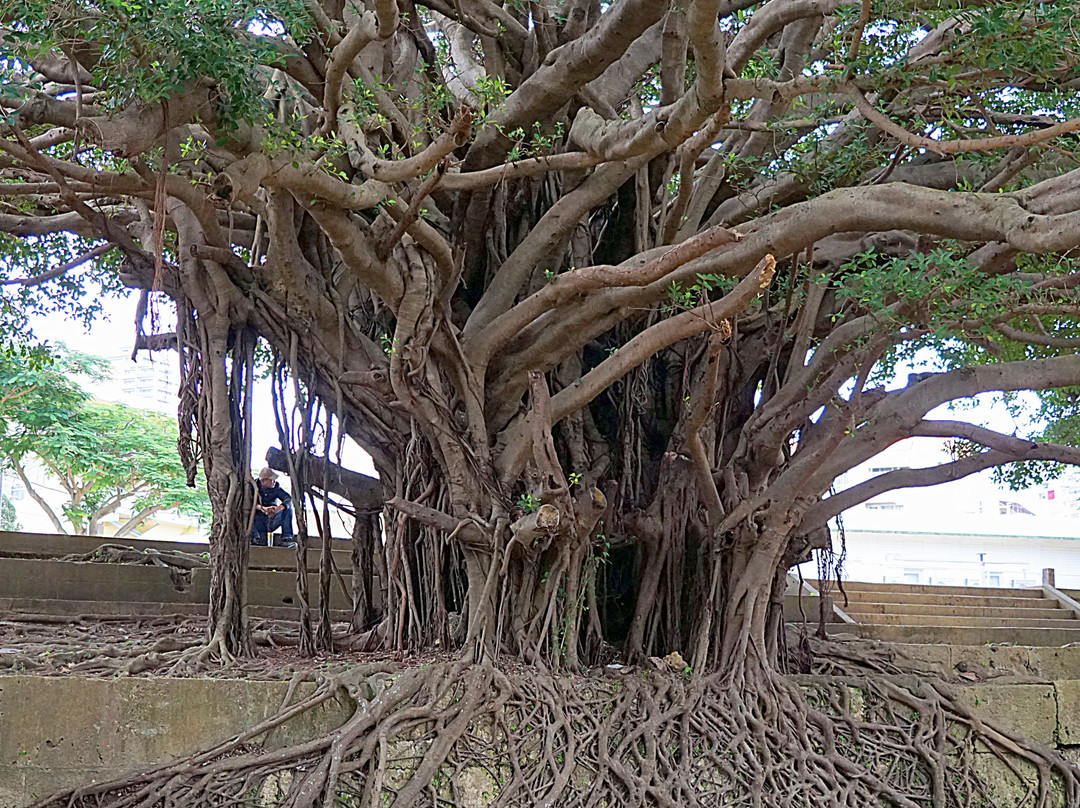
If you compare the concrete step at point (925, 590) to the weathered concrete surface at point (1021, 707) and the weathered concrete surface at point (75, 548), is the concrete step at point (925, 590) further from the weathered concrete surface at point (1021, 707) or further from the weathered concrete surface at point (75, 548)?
the weathered concrete surface at point (75, 548)

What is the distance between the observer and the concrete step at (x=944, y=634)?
26.1 feet

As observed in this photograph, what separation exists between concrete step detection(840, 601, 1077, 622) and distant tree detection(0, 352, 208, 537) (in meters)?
9.40

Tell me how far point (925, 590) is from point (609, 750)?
618cm

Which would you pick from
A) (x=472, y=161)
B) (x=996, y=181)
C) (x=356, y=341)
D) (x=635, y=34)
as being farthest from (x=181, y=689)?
(x=996, y=181)

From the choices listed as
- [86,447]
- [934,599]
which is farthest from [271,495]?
[86,447]

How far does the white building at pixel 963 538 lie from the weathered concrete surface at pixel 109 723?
18330 mm

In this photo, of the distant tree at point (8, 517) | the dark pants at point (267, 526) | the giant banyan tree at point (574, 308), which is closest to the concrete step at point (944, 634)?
the giant banyan tree at point (574, 308)

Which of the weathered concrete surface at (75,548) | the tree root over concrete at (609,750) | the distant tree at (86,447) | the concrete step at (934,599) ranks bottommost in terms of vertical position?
the tree root over concrete at (609,750)

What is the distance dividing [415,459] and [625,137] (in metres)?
2.33

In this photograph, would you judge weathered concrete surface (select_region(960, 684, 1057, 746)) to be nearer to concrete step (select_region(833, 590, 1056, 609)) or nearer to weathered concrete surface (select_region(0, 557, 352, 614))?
concrete step (select_region(833, 590, 1056, 609))

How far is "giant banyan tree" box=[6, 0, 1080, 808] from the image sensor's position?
4180 mm

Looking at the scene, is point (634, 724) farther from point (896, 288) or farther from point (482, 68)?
point (482, 68)

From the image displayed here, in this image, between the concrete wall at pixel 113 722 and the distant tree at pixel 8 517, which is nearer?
the concrete wall at pixel 113 722

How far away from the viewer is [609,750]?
515cm
